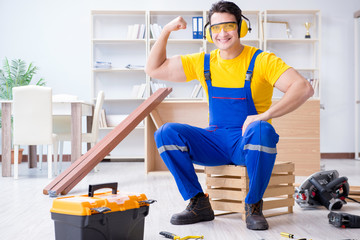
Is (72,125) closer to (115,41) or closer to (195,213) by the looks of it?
(115,41)

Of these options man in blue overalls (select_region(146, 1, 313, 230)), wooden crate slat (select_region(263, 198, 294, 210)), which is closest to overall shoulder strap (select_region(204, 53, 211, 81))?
man in blue overalls (select_region(146, 1, 313, 230))

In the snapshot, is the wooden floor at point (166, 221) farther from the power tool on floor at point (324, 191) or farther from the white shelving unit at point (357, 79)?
the white shelving unit at point (357, 79)

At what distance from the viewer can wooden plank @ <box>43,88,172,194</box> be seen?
287 cm

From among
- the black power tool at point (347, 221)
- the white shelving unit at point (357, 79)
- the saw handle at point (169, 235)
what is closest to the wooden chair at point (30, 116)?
the saw handle at point (169, 235)

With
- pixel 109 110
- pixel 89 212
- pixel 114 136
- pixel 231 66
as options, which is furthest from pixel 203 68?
pixel 109 110

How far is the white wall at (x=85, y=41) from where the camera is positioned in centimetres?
640

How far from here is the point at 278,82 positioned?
204cm

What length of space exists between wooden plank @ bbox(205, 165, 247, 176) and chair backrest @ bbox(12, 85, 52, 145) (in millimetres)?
2387

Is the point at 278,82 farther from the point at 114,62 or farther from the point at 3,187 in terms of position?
the point at 114,62

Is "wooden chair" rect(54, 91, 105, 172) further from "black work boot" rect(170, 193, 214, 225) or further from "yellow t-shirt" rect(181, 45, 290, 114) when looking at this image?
"black work boot" rect(170, 193, 214, 225)

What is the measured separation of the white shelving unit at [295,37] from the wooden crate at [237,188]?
419cm

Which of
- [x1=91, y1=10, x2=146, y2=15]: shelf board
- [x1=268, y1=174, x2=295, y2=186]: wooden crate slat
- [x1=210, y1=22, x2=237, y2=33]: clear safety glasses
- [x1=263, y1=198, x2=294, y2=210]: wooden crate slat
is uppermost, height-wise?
[x1=91, y1=10, x2=146, y2=15]: shelf board

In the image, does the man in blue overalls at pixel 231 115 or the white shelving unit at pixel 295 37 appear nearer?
the man in blue overalls at pixel 231 115

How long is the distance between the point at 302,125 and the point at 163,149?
95.1 inches
